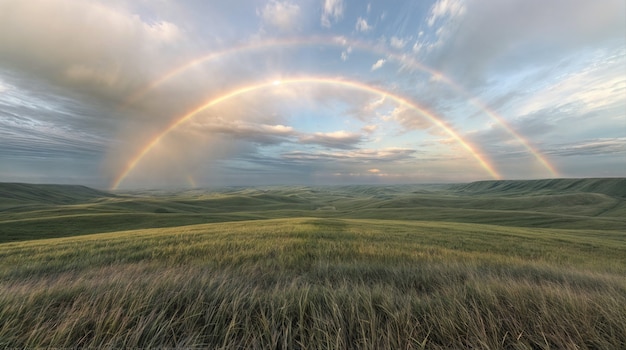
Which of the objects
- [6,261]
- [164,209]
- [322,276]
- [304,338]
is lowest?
[164,209]

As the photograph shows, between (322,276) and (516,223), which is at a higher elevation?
(322,276)

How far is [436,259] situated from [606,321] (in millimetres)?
4809

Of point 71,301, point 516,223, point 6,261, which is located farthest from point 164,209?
point 516,223

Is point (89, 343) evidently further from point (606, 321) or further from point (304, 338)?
point (606, 321)

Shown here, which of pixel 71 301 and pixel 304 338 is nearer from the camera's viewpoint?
pixel 304 338

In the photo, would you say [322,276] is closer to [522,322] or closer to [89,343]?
[522,322]

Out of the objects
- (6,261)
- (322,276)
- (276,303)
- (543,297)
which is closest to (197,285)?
(276,303)

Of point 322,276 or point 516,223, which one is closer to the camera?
point 322,276

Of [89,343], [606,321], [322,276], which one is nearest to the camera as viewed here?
[89,343]

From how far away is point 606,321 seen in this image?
3.04 metres

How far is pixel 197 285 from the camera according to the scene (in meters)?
3.94

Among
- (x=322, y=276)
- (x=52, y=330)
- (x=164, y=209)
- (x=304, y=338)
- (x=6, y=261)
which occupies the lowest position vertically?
(x=164, y=209)

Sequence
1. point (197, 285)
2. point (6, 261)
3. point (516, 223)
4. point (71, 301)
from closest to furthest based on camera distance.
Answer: point (71, 301)
point (197, 285)
point (6, 261)
point (516, 223)

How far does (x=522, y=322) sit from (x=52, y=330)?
217 inches
